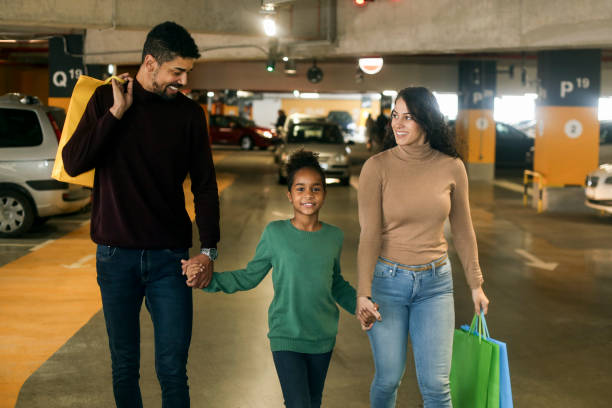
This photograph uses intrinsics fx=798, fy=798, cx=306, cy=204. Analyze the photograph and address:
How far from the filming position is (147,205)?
3.57 m

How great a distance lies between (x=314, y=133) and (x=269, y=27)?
705 centimetres

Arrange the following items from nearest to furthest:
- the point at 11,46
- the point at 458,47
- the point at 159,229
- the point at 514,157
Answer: the point at 159,229 → the point at 458,47 → the point at 11,46 → the point at 514,157

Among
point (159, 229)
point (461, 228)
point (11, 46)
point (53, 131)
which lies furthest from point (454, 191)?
point (11, 46)

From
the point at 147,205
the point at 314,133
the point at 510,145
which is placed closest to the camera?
the point at 147,205

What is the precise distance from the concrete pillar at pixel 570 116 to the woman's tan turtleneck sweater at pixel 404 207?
1339cm

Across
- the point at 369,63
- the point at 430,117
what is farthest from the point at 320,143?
the point at 430,117

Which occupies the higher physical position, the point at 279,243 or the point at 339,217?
the point at 279,243

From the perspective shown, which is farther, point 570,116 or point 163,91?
point 570,116

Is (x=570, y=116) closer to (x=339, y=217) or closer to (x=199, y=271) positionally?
(x=339, y=217)

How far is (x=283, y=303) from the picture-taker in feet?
11.9

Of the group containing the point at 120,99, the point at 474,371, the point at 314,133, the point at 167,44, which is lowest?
the point at 474,371

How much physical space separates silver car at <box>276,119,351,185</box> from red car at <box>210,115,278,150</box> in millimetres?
17474

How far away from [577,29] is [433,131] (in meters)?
9.66

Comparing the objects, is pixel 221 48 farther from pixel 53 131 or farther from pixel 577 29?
pixel 577 29
